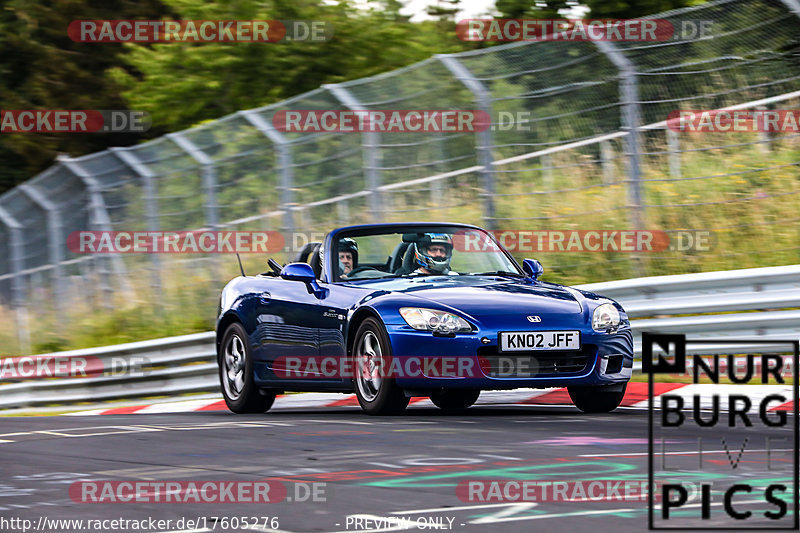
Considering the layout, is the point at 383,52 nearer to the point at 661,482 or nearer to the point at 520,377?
the point at 520,377

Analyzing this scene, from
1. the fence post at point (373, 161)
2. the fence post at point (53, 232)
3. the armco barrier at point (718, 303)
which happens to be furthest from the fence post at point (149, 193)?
the armco barrier at point (718, 303)

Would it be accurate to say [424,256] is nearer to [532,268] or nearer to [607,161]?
[532,268]

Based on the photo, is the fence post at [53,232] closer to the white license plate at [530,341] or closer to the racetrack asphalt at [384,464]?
the racetrack asphalt at [384,464]

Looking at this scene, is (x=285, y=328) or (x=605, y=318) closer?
(x=605, y=318)

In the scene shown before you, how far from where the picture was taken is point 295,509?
543 centimetres

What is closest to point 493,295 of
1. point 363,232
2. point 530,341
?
point 530,341

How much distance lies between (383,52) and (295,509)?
23922 mm

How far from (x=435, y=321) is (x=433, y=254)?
1.47 meters

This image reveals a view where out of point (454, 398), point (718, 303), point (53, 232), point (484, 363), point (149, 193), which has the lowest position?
point (454, 398)

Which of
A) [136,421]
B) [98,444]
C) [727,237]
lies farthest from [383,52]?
[98,444]

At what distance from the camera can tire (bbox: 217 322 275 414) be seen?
35.6ft

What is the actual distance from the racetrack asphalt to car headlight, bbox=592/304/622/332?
0.58m

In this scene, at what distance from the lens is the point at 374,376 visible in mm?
9102

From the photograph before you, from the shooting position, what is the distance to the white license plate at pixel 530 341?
867cm
